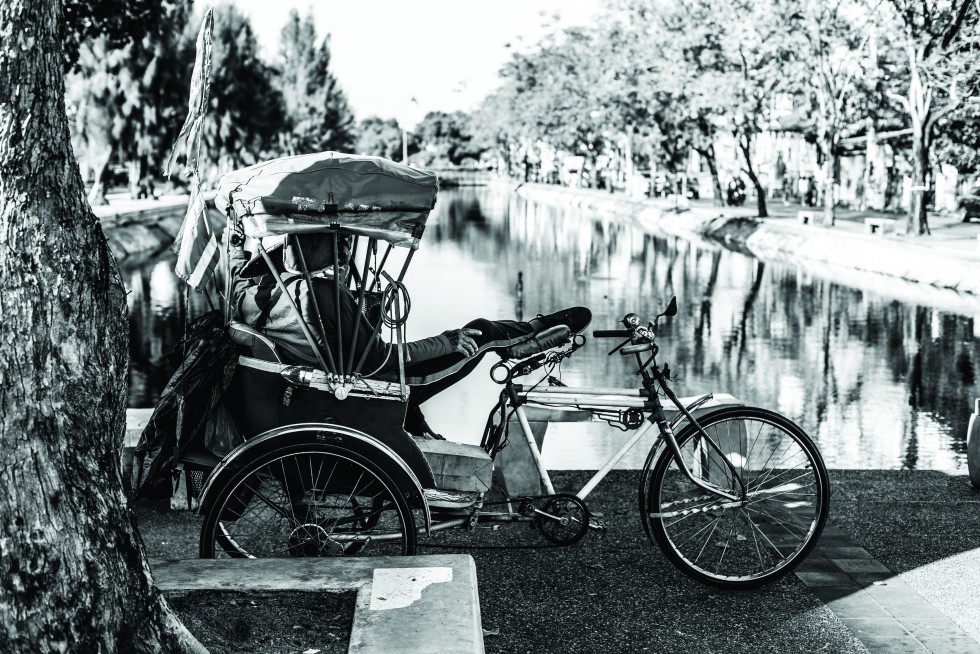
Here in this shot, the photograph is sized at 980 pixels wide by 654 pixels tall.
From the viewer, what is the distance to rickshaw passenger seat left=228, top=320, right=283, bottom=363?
538cm

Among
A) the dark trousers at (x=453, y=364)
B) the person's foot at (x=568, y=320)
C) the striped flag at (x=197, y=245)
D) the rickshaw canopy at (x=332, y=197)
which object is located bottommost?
the dark trousers at (x=453, y=364)

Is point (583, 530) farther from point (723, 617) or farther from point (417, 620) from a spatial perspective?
point (417, 620)

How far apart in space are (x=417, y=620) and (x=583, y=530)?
5.23 feet

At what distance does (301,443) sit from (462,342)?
3.16 feet

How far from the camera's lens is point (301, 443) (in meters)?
5.06

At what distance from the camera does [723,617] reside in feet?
17.4

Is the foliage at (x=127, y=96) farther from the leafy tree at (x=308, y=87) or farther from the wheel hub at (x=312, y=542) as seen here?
the leafy tree at (x=308, y=87)

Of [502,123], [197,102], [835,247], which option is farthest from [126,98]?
[502,123]

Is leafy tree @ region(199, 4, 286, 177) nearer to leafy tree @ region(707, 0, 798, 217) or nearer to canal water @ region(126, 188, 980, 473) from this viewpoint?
leafy tree @ region(707, 0, 798, 217)

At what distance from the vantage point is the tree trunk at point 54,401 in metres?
3.62

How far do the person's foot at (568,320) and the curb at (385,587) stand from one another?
55.5 inches

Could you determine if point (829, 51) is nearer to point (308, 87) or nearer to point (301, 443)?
point (301, 443)

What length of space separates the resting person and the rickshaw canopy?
14 cm

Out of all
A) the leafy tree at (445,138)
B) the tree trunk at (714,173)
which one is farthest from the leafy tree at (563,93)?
the leafy tree at (445,138)
